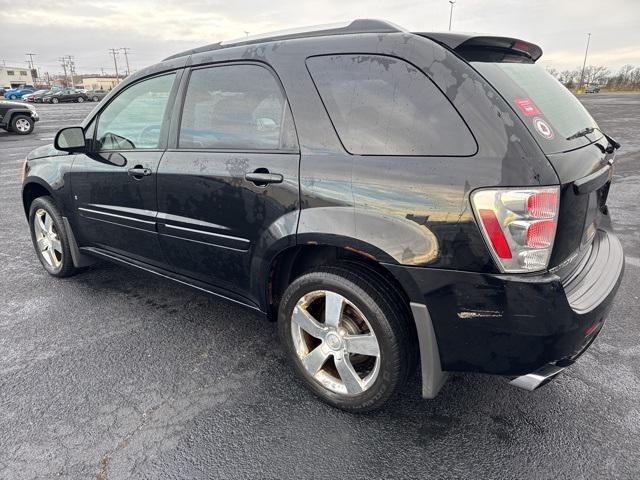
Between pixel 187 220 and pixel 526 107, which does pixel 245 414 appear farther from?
pixel 526 107

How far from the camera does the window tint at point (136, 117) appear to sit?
9.85 ft

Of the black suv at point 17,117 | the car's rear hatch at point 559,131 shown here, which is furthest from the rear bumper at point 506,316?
the black suv at point 17,117

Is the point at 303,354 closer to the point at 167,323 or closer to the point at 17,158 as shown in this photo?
the point at 167,323

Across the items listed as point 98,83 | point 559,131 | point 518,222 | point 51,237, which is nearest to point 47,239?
point 51,237

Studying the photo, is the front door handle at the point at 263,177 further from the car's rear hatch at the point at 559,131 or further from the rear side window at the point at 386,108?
the car's rear hatch at the point at 559,131

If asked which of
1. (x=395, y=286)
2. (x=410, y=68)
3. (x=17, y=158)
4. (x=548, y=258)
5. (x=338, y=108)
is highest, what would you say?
(x=410, y=68)

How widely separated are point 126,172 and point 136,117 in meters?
0.40

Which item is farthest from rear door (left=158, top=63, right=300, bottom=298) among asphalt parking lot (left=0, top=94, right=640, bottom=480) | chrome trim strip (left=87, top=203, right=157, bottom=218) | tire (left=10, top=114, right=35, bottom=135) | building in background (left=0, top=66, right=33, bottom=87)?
building in background (left=0, top=66, right=33, bottom=87)

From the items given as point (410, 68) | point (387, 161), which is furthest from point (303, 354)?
point (410, 68)

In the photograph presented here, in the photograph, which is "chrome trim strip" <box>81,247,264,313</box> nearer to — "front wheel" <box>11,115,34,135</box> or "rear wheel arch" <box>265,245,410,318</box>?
"rear wheel arch" <box>265,245,410,318</box>

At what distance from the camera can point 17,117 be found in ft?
54.0

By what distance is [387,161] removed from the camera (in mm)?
2002

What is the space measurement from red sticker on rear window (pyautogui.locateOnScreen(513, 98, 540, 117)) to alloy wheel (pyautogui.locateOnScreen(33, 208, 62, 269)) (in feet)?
12.1

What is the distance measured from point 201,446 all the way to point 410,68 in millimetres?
1954
